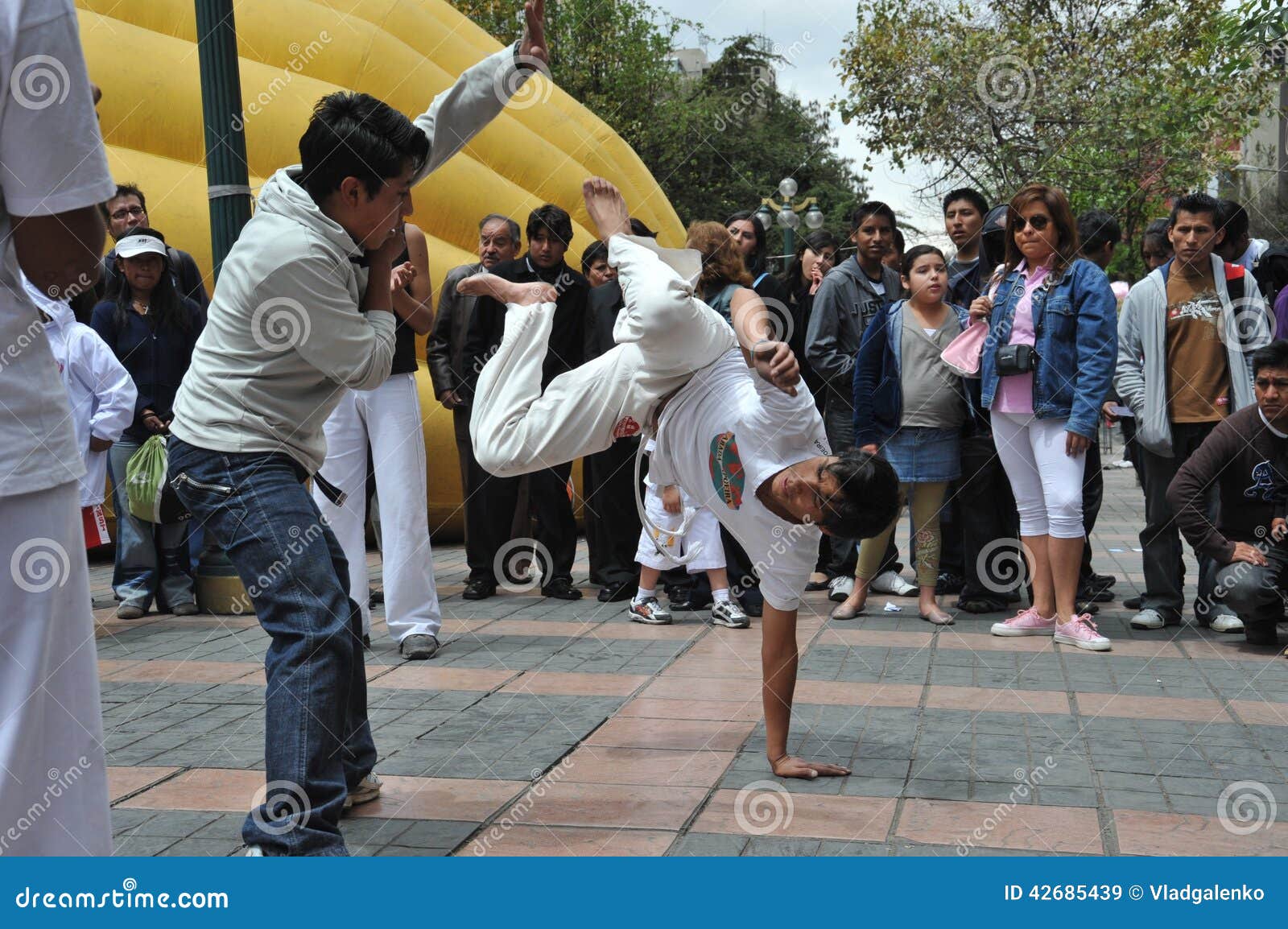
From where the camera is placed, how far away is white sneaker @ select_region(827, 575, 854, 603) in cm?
780

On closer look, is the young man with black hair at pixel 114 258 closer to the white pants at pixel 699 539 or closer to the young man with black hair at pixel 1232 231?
the white pants at pixel 699 539

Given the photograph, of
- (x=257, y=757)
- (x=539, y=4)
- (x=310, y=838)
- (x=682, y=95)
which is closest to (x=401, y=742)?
(x=257, y=757)

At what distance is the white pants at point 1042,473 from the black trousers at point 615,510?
235cm

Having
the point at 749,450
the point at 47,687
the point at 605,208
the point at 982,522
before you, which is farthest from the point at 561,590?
the point at 47,687

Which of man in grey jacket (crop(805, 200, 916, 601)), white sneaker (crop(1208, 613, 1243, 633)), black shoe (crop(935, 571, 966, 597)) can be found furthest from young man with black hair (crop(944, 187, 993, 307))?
white sneaker (crop(1208, 613, 1243, 633))

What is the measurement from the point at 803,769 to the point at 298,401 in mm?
1942

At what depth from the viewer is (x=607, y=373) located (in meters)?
4.66

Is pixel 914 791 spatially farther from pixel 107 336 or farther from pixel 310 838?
pixel 107 336

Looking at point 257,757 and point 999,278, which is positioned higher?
point 999,278

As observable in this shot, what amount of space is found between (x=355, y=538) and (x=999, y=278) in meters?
3.55

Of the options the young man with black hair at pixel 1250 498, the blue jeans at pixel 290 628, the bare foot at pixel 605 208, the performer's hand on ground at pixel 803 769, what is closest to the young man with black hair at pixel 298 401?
the blue jeans at pixel 290 628

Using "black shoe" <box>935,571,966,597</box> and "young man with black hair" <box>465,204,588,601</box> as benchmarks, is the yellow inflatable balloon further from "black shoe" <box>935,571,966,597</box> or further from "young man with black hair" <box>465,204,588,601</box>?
"black shoe" <box>935,571,966,597</box>

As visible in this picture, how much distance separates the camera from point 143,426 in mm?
7598

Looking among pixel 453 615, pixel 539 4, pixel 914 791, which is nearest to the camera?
pixel 539 4
